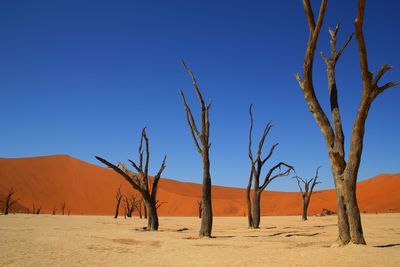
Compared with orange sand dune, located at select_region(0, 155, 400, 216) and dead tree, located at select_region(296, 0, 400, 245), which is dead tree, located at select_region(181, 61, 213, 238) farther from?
orange sand dune, located at select_region(0, 155, 400, 216)

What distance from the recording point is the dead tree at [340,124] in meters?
8.75

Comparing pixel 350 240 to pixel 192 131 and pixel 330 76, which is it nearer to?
pixel 330 76

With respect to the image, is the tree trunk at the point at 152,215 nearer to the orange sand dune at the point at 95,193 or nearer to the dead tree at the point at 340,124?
the dead tree at the point at 340,124

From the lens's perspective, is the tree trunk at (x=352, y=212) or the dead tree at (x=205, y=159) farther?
the dead tree at (x=205, y=159)

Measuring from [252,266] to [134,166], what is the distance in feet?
42.0

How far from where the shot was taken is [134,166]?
19.3 meters

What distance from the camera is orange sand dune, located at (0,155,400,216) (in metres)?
67.0

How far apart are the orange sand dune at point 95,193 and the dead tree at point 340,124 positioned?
176 ft

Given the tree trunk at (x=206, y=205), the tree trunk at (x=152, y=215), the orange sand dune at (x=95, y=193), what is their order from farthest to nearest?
the orange sand dune at (x=95, y=193), the tree trunk at (x=152, y=215), the tree trunk at (x=206, y=205)

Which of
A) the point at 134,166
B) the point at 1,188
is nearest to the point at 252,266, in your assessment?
the point at 134,166

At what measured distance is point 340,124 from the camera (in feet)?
32.6

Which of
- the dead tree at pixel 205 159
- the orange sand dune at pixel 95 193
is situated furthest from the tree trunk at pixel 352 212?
the orange sand dune at pixel 95 193

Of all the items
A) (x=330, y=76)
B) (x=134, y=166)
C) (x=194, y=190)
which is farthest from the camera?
(x=194, y=190)

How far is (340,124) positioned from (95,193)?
74.7 meters
